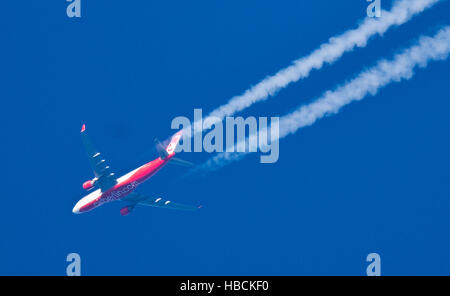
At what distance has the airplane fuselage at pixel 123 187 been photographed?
6278 cm

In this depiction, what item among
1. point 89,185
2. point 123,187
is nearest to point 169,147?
point 123,187

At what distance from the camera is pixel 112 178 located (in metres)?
63.6

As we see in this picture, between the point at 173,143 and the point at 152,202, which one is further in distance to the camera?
the point at 152,202

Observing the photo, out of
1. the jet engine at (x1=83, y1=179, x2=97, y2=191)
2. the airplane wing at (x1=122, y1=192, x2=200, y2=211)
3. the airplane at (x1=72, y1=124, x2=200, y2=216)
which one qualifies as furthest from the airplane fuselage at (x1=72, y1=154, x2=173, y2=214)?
the airplane wing at (x1=122, y1=192, x2=200, y2=211)

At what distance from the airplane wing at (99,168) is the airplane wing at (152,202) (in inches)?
121

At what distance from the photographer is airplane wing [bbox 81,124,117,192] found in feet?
205

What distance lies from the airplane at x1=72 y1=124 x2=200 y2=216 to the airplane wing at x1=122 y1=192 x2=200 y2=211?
0.80 meters

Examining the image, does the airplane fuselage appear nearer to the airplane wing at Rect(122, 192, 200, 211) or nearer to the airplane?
the airplane

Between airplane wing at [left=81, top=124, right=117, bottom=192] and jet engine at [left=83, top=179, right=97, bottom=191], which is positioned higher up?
airplane wing at [left=81, top=124, right=117, bottom=192]

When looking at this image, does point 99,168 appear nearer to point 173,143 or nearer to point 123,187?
point 123,187

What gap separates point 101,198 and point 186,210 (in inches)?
273

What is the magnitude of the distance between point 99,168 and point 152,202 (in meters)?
6.28
